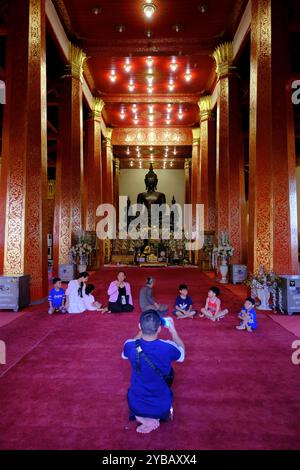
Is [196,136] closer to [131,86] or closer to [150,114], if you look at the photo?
[150,114]

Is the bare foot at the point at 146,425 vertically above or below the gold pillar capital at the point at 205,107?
below

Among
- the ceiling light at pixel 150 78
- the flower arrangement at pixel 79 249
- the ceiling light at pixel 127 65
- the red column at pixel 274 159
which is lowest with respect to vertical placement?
the flower arrangement at pixel 79 249

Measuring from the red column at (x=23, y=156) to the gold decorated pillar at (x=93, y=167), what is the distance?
7.47 metres

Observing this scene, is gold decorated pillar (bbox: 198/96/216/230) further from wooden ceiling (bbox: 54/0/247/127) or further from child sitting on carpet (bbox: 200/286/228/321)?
child sitting on carpet (bbox: 200/286/228/321)

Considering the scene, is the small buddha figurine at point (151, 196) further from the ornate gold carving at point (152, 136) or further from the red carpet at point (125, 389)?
the red carpet at point (125, 389)

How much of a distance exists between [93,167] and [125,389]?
42.8 ft

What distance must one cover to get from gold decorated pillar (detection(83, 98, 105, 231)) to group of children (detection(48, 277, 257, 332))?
8.51 m

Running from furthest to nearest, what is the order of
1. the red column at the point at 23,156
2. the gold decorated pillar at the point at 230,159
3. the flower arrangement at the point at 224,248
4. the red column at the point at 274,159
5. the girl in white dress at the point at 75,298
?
the gold decorated pillar at the point at 230,159, the flower arrangement at the point at 224,248, the red column at the point at 23,156, the red column at the point at 274,159, the girl in white dress at the point at 75,298

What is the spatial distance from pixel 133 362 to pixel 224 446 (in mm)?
764

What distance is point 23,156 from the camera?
693cm

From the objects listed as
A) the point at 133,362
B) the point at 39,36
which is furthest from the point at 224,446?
the point at 39,36

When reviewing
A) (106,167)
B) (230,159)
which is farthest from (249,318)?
(106,167)

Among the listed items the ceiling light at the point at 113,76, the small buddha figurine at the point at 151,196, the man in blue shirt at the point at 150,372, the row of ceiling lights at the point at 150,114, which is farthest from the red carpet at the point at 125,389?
the small buddha figurine at the point at 151,196

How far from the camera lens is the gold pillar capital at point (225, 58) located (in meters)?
11.0
